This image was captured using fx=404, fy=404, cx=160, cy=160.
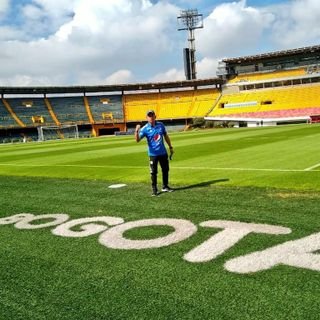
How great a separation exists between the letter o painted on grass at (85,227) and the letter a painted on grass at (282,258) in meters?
2.79

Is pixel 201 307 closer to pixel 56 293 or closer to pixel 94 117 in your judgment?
pixel 56 293

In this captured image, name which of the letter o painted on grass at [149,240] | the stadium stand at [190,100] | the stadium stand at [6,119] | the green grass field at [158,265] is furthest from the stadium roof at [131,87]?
the letter o painted on grass at [149,240]

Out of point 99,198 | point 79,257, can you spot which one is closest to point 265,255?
point 79,257

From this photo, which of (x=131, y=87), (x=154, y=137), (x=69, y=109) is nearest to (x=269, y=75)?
(x=131, y=87)

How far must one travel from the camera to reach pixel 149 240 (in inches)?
A: 247

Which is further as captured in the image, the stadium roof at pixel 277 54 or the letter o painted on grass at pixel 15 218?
the stadium roof at pixel 277 54

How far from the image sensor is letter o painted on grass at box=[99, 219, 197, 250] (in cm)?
608

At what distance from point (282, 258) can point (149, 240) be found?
2.06 metres

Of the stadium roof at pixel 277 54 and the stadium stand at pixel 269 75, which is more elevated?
the stadium roof at pixel 277 54

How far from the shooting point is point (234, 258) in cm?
525

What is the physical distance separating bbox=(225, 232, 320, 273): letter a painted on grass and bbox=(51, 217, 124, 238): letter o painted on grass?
9.16 feet

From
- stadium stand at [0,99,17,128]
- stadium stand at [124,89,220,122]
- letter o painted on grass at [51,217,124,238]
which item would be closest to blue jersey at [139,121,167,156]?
letter o painted on grass at [51,217,124,238]

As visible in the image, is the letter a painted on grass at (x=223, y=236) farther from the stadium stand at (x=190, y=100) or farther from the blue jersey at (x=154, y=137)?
the stadium stand at (x=190, y=100)

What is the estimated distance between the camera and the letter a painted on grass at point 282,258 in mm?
4887
